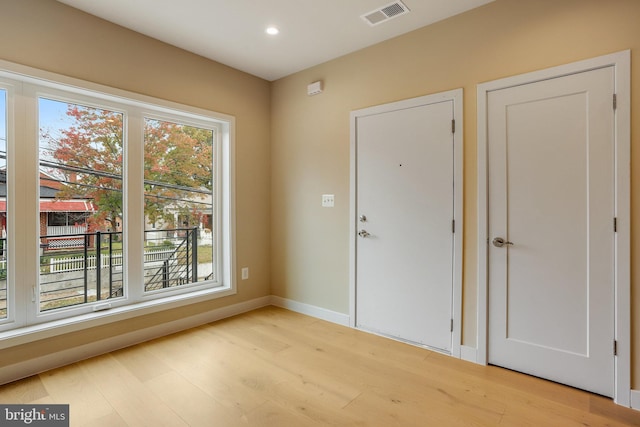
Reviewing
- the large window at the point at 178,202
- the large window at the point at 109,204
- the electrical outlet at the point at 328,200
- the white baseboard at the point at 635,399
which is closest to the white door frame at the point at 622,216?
the white baseboard at the point at 635,399

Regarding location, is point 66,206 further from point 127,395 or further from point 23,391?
point 127,395

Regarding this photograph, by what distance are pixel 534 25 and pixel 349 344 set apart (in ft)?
9.14

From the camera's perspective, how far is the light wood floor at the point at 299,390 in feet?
5.90

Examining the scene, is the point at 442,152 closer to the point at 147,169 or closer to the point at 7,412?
the point at 147,169

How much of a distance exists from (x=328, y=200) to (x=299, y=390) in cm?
185

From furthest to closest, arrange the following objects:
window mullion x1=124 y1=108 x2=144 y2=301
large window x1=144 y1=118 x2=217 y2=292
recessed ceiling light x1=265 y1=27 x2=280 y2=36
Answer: large window x1=144 y1=118 x2=217 y2=292, window mullion x1=124 y1=108 x2=144 y2=301, recessed ceiling light x1=265 y1=27 x2=280 y2=36

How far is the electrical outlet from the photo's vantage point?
11.0ft

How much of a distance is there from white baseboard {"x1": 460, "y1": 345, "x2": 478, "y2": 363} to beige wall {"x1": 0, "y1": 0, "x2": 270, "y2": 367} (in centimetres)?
228

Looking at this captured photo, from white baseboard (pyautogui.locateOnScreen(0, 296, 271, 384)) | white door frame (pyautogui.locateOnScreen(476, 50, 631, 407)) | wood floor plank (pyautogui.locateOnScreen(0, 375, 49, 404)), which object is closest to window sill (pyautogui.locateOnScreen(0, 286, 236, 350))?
white baseboard (pyautogui.locateOnScreen(0, 296, 271, 384))

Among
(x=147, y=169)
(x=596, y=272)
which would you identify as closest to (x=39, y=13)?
(x=147, y=169)

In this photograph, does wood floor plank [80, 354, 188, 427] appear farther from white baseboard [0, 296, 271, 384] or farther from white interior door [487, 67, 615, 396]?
white interior door [487, 67, 615, 396]

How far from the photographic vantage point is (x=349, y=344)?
2.79 m

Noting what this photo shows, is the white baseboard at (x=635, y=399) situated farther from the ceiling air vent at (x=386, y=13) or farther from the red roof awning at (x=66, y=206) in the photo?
the red roof awning at (x=66, y=206)

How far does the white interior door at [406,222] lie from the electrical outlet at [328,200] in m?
0.32
